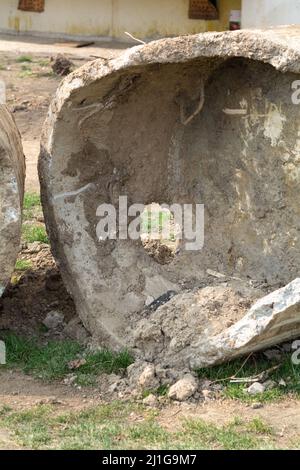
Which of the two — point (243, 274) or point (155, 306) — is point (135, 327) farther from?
point (243, 274)

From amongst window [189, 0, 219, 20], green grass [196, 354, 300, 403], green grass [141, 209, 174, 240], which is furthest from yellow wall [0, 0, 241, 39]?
green grass [196, 354, 300, 403]

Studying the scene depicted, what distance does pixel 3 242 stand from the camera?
564 centimetres

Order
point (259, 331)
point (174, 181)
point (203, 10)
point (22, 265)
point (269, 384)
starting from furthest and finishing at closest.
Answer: point (203, 10), point (22, 265), point (174, 181), point (269, 384), point (259, 331)

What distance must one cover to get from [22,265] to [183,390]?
6.90 feet

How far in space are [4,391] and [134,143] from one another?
188 cm

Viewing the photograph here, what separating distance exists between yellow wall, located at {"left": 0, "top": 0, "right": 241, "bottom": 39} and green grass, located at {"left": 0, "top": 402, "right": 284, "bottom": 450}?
36.5 ft

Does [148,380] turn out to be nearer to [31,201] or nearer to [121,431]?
[121,431]

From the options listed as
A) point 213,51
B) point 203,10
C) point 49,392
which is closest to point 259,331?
point 49,392

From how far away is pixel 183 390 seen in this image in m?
5.35

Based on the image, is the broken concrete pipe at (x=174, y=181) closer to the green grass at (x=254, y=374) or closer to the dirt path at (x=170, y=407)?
the green grass at (x=254, y=374)

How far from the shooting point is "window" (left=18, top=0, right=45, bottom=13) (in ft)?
55.5
